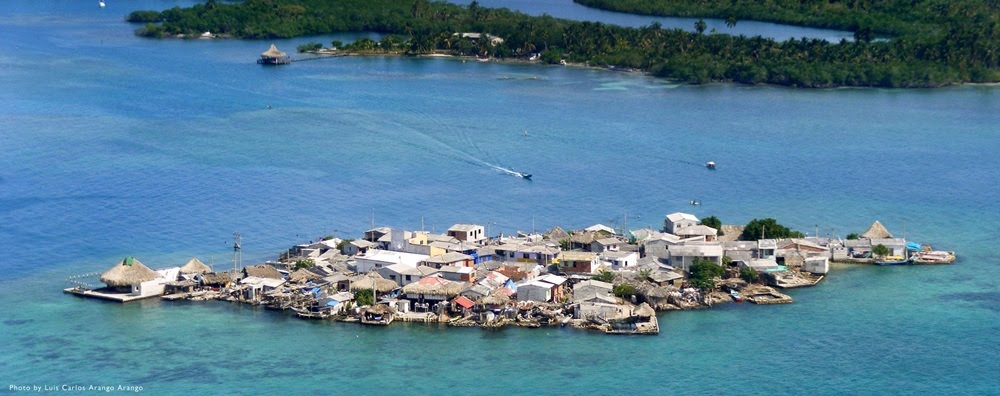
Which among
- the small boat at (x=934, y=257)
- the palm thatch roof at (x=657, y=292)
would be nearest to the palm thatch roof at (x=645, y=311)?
the palm thatch roof at (x=657, y=292)

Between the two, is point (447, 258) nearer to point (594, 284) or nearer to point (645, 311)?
point (594, 284)

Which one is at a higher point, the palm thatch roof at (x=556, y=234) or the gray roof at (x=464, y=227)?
the gray roof at (x=464, y=227)

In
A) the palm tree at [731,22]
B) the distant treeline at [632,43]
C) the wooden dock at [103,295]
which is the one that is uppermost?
the palm tree at [731,22]

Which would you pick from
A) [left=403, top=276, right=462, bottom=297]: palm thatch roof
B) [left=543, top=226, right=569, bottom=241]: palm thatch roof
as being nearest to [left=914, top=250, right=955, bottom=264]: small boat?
[left=543, top=226, right=569, bottom=241]: palm thatch roof

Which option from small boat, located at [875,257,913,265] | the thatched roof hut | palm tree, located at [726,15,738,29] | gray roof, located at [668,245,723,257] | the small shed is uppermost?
palm tree, located at [726,15,738,29]

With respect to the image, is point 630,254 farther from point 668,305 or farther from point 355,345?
point 355,345

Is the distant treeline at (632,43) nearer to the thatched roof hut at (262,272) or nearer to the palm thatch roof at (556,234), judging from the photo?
the palm thatch roof at (556,234)

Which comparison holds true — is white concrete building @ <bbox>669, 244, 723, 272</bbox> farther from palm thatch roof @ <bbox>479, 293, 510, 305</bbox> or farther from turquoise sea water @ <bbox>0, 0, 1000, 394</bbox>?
palm thatch roof @ <bbox>479, 293, 510, 305</bbox>
